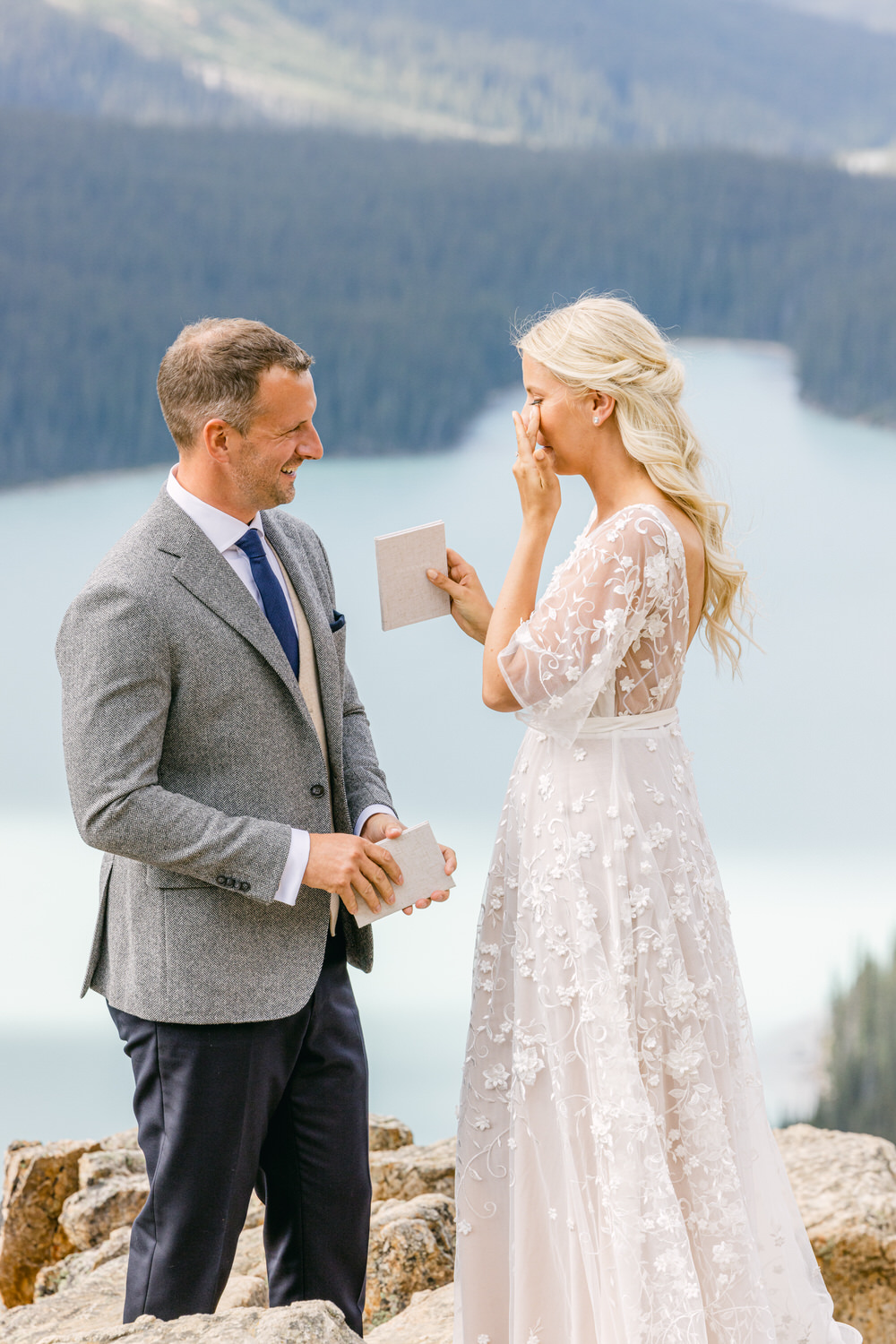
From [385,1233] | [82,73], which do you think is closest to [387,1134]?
[385,1233]

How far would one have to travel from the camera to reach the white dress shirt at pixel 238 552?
5.23 feet

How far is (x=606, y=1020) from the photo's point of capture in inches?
66.1

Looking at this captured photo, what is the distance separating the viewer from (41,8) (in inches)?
273

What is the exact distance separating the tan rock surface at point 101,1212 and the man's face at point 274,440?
183 centimetres

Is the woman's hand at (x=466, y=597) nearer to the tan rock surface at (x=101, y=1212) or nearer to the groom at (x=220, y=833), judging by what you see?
the groom at (x=220, y=833)

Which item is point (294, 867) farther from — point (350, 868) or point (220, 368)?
point (220, 368)

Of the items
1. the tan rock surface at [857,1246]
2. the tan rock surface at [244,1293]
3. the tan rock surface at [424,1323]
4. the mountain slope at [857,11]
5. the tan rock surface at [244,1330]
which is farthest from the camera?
the mountain slope at [857,11]

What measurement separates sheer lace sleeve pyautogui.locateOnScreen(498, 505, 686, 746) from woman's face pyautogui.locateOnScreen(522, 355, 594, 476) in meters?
0.12

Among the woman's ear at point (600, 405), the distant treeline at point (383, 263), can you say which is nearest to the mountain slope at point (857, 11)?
the distant treeline at point (383, 263)

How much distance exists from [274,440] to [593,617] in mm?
464

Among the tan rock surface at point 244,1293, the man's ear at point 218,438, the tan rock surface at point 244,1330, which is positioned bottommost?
the tan rock surface at point 244,1293

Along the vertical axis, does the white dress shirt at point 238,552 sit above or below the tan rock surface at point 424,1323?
above

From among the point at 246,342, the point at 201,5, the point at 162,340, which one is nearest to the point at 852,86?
the point at 201,5

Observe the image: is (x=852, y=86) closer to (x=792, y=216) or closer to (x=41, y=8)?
(x=792, y=216)
